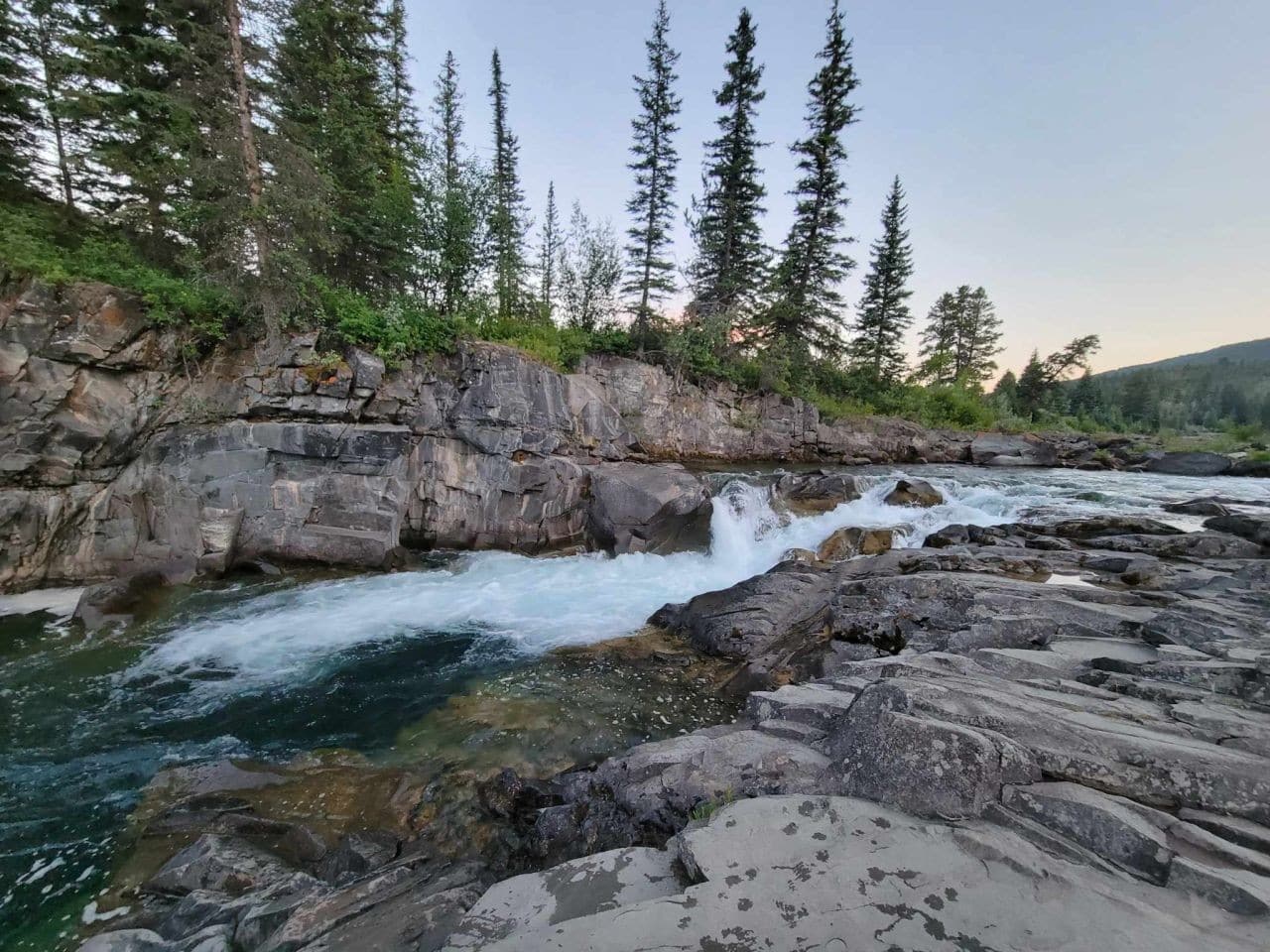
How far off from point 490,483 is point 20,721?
8.53 metres

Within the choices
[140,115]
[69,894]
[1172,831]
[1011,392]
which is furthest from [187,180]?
[1011,392]

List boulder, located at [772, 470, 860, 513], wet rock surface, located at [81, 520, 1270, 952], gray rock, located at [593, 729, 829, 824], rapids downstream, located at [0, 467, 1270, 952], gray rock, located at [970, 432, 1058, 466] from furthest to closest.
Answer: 1. gray rock, located at [970, 432, 1058, 466]
2. boulder, located at [772, 470, 860, 513]
3. rapids downstream, located at [0, 467, 1270, 952]
4. gray rock, located at [593, 729, 829, 824]
5. wet rock surface, located at [81, 520, 1270, 952]

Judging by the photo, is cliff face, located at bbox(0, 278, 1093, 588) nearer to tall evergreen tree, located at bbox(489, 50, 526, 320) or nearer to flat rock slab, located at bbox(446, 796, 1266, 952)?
tall evergreen tree, located at bbox(489, 50, 526, 320)

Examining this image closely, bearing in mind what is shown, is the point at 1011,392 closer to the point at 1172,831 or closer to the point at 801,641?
the point at 801,641

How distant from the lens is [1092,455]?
73.2 feet

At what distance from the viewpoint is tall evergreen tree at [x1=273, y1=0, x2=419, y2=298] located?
14578mm

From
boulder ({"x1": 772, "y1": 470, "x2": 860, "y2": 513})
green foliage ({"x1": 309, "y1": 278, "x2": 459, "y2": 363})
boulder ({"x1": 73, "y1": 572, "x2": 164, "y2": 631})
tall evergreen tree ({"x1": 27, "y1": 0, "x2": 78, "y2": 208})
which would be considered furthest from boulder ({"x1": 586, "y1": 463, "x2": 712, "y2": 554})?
tall evergreen tree ({"x1": 27, "y1": 0, "x2": 78, "y2": 208})

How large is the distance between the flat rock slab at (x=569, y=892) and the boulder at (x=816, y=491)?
1131 centimetres

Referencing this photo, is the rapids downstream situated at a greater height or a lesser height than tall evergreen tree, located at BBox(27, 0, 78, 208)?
lesser

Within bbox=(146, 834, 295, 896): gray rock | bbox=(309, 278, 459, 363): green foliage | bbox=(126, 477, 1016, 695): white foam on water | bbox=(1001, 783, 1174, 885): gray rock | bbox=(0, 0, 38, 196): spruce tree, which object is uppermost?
bbox=(0, 0, 38, 196): spruce tree

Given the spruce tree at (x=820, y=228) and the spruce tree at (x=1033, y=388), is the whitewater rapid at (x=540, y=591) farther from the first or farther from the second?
the spruce tree at (x=1033, y=388)

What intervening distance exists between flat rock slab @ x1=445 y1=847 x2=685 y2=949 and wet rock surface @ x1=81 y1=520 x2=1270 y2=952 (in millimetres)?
14

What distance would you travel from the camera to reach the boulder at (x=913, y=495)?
44.0ft

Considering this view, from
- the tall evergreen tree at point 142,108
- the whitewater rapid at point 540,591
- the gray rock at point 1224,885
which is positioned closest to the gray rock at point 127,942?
the whitewater rapid at point 540,591
